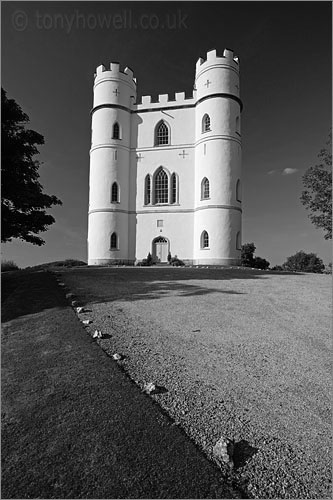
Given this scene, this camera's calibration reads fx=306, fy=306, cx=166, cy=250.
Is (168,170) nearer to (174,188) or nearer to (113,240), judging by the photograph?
(174,188)

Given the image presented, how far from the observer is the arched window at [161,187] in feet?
91.4

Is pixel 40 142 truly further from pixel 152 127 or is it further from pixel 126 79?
pixel 126 79

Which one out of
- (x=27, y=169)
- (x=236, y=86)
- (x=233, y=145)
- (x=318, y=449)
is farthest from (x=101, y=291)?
(x=236, y=86)

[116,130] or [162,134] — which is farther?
[162,134]

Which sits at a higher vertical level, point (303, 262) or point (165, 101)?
point (165, 101)

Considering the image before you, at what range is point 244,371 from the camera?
4609mm

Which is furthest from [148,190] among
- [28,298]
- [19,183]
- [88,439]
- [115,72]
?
[88,439]

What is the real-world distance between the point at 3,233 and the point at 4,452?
10310mm

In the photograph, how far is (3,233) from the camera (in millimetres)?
11734

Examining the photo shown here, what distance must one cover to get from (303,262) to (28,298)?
142 feet

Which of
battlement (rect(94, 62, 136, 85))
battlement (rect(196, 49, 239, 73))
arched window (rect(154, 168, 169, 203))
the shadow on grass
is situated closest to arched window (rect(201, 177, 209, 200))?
arched window (rect(154, 168, 169, 203))

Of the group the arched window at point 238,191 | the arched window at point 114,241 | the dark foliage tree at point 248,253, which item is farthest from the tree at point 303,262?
the arched window at point 114,241

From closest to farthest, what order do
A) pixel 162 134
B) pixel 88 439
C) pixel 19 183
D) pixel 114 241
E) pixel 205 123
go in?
pixel 88 439 < pixel 19 183 < pixel 205 123 < pixel 114 241 < pixel 162 134

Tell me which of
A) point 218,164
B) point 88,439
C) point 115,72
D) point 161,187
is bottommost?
point 88,439
